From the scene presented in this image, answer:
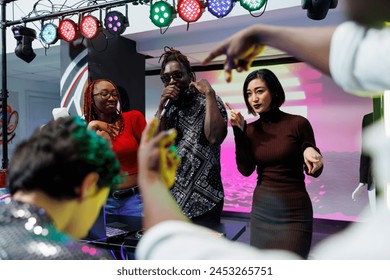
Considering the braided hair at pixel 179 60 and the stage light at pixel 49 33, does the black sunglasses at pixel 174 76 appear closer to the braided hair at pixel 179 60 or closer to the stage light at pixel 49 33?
the braided hair at pixel 179 60

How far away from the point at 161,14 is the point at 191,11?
0.14m

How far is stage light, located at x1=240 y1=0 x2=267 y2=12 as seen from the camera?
1572 mm

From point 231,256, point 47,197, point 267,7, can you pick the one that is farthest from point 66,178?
point 267,7

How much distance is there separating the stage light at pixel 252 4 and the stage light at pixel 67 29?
911 mm

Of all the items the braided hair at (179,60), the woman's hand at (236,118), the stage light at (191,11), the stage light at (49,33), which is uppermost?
the stage light at (191,11)

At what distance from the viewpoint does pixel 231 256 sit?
0.51 meters

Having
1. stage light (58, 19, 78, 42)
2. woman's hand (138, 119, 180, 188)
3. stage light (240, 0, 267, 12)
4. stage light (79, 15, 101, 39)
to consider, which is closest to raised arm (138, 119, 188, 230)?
woman's hand (138, 119, 180, 188)

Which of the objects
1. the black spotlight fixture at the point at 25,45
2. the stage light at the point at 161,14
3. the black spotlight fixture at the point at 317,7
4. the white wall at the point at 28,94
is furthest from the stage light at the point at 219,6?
the black spotlight fixture at the point at 25,45

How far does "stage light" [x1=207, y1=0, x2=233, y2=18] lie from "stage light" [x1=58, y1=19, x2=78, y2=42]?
787 mm

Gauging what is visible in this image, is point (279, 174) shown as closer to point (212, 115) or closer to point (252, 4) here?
point (212, 115)

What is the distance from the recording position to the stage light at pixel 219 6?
1.53m

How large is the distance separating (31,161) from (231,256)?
15.9 inches

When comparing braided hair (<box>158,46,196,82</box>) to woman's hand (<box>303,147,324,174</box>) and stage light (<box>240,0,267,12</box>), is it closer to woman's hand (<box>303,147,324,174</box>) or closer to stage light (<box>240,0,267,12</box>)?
woman's hand (<box>303,147,324,174</box>)

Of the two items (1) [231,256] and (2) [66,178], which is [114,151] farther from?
(1) [231,256]
